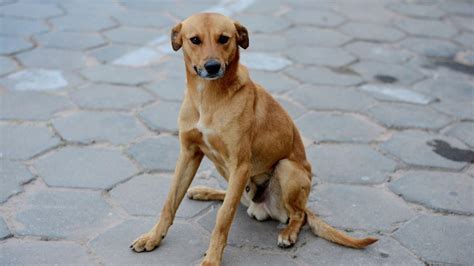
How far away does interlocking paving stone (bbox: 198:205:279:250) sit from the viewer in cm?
344

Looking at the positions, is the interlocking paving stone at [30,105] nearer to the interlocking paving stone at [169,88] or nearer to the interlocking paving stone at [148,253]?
the interlocking paving stone at [169,88]

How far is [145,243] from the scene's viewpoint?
3279mm

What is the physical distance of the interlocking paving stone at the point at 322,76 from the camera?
18.4ft

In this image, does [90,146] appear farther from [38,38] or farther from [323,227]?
[38,38]

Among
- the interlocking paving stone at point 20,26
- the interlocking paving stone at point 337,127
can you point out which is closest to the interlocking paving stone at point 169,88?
the interlocking paving stone at point 337,127

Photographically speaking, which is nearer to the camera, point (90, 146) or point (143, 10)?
point (90, 146)

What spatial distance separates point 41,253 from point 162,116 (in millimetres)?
1812

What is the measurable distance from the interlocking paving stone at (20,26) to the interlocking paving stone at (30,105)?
132cm

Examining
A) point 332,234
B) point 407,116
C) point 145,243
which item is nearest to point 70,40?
point 407,116

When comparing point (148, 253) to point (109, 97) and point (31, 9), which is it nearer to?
point (109, 97)

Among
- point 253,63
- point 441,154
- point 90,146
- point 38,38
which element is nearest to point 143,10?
point 38,38

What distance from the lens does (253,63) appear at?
5.87 metres

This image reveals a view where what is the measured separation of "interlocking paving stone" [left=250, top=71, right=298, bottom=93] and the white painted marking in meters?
1.64

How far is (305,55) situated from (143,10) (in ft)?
6.69
